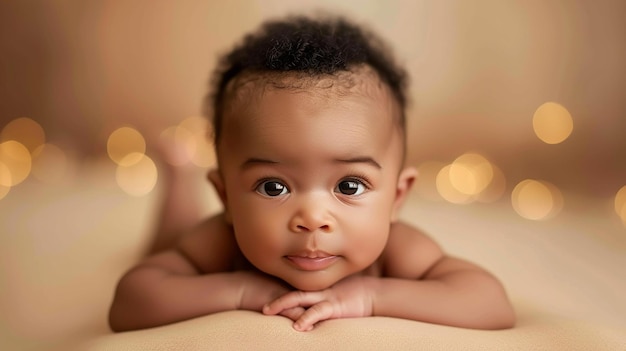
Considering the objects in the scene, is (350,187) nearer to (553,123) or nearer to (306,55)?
(306,55)

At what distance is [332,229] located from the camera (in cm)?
116

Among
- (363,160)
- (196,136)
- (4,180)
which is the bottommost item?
(4,180)

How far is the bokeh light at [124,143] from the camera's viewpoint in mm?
3033

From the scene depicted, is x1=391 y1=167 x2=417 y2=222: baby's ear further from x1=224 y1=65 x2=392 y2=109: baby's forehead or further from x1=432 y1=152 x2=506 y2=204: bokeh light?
x1=432 y1=152 x2=506 y2=204: bokeh light

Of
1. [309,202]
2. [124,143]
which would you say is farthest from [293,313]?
[124,143]

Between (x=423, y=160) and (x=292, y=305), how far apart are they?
1.91 m

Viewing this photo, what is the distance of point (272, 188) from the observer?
3.89 feet

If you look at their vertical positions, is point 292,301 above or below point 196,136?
below

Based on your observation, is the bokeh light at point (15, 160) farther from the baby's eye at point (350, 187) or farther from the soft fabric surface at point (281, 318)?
the baby's eye at point (350, 187)

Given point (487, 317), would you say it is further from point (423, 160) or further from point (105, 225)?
point (423, 160)

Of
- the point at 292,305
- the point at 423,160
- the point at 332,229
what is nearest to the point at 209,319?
the point at 292,305

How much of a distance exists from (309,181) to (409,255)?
383mm

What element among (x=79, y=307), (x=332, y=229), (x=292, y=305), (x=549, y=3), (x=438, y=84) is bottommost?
(x=79, y=307)

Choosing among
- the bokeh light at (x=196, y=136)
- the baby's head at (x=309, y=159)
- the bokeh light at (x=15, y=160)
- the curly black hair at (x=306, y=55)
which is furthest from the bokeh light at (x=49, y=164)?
the baby's head at (x=309, y=159)
